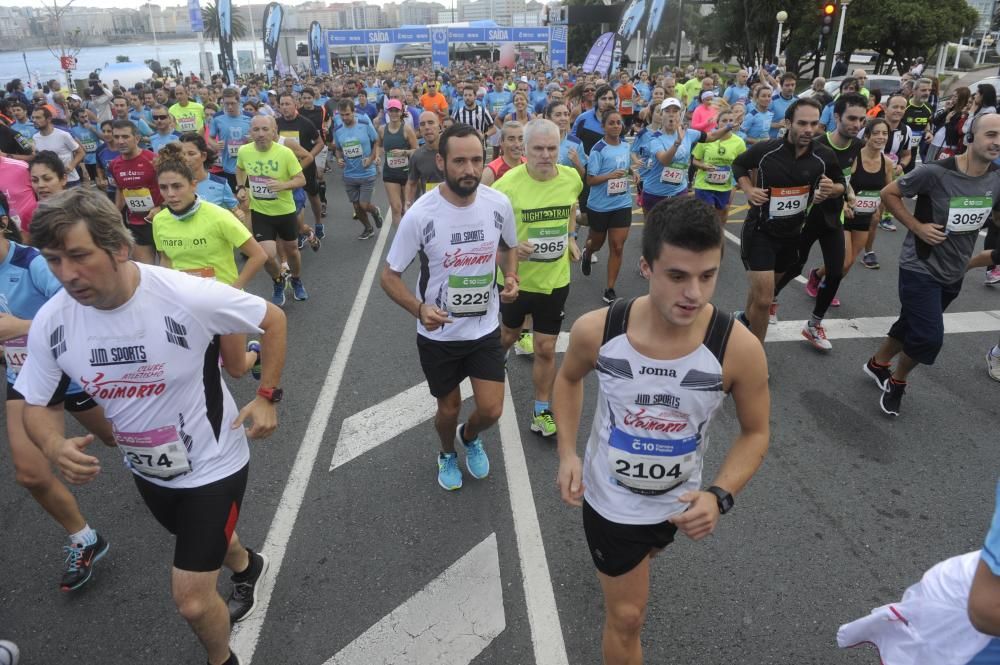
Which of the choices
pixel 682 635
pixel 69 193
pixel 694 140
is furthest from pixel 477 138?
pixel 694 140

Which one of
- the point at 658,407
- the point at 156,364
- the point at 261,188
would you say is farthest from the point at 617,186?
the point at 156,364

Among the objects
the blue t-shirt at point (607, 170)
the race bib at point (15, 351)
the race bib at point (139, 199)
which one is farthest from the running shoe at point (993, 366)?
the race bib at point (139, 199)

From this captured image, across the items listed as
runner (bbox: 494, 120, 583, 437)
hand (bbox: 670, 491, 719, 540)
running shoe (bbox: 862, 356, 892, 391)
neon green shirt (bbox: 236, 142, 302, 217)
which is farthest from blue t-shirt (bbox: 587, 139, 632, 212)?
hand (bbox: 670, 491, 719, 540)

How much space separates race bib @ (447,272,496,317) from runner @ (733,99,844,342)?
277cm

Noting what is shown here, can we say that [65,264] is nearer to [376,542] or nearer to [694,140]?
[376,542]

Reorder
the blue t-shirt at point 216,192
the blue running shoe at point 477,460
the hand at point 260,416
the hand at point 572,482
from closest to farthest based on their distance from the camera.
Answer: the hand at point 572,482 → the hand at point 260,416 → the blue running shoe at point 477,460 → the blue t-shirt at point 216,192

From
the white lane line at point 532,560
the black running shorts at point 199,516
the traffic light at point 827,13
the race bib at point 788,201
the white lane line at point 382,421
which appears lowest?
the white lane line at point 382,421

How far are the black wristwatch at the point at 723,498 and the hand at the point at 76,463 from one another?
211 cm

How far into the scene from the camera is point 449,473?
4012 mm

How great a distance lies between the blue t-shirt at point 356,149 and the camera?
9594 millimetres

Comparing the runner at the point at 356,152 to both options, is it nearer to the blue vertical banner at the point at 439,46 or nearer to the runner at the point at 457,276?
the runner at the point at 457,276

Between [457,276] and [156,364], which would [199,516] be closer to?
[156,364]

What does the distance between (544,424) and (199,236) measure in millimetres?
2959

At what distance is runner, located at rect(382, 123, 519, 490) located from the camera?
141 inches
